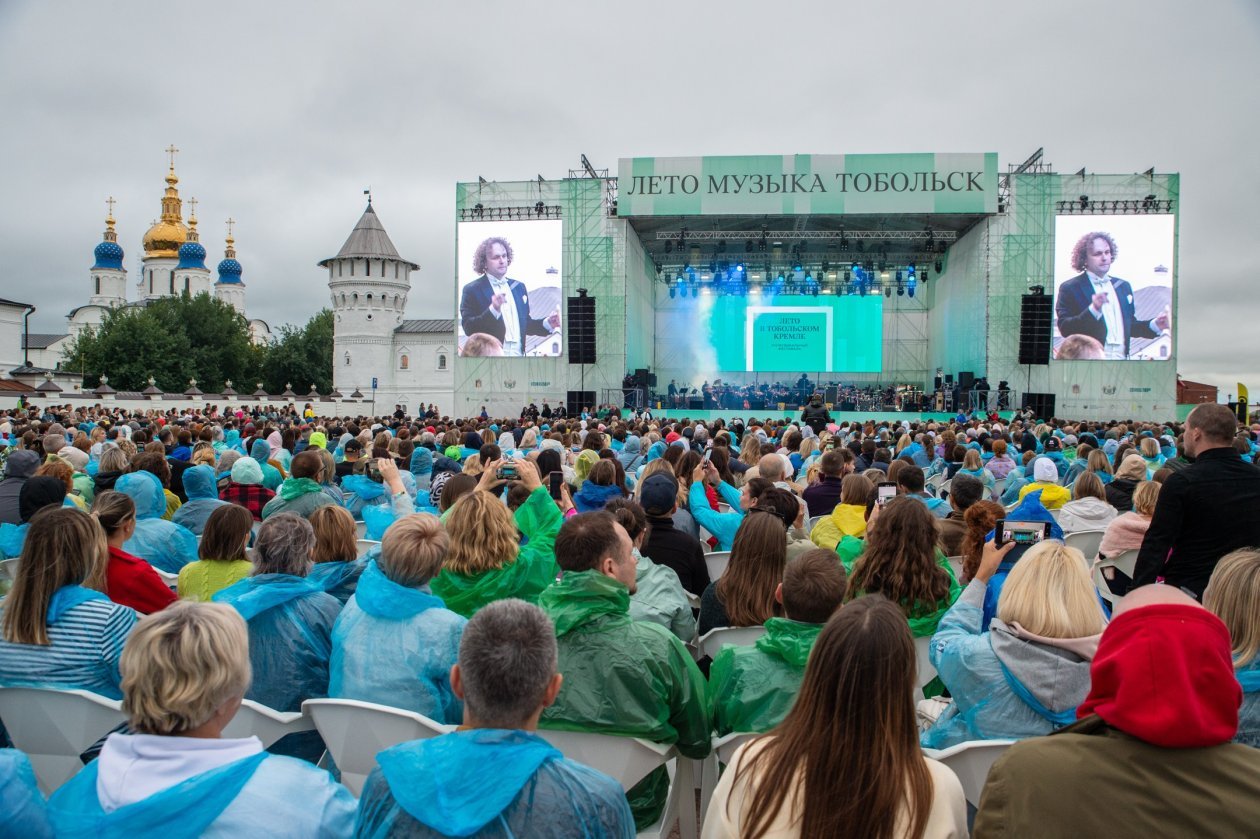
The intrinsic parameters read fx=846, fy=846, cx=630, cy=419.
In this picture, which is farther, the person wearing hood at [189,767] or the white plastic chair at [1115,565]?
the white plastic chair at [1115,565]

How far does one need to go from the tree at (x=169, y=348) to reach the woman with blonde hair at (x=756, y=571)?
51453 millimetres

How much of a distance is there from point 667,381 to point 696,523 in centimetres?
2863

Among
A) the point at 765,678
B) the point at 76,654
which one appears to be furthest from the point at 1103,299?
the point at 76,654

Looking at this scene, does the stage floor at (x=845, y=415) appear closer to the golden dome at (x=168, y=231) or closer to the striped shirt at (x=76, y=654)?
the striped shirt at (x=76, y=654)

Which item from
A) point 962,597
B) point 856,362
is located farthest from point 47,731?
point 856,362

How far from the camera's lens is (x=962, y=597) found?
10.1ft

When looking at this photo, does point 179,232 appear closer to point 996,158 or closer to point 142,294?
point 142,294

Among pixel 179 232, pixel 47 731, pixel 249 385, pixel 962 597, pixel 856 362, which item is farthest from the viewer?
pixel 179 232

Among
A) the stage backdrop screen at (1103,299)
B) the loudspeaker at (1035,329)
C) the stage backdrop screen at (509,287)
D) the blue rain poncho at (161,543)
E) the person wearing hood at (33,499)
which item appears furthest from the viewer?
the stage backdrop screen at (509,287)

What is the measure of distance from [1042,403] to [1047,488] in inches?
834

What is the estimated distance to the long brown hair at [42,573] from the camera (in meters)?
2.81

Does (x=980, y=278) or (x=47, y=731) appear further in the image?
(x=980, y=278)

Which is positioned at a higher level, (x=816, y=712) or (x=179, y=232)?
(x=179, y=232)

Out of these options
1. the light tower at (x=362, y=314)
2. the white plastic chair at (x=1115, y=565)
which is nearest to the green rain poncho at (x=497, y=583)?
the white plastic chair at (x=1115, y=565)
